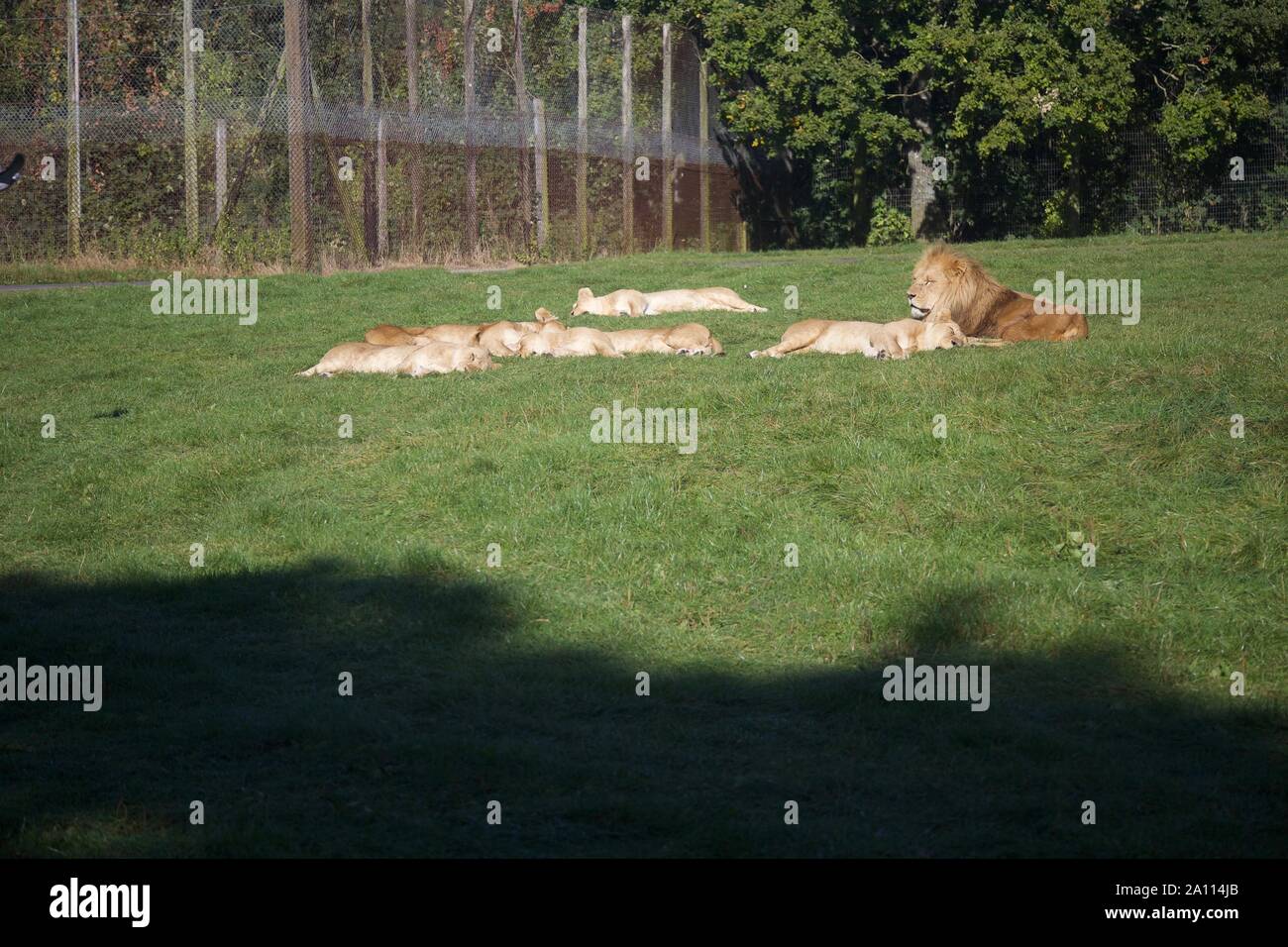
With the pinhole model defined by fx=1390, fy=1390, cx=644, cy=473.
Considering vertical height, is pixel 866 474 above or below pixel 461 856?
above

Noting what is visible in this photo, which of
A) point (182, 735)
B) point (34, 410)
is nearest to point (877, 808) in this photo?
point (182, 735)

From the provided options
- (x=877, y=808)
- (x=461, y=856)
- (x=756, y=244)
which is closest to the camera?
(x=461, y=856)

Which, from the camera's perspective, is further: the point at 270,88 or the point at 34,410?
the point at 270,88

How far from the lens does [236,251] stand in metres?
19.7

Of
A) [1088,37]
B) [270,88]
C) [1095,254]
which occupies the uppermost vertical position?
[1088,37]

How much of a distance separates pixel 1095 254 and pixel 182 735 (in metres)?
17.1

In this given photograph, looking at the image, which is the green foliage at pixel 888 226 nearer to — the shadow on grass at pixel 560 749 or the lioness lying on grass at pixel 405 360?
the lioness lying on grass at pixel 405 360

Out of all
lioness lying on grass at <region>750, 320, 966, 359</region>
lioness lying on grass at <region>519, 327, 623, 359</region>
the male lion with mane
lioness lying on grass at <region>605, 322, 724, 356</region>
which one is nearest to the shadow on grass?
lioness lying on grass at <region>750, 320, 966, 359</region>

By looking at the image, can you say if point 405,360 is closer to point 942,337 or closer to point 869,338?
point 869,338

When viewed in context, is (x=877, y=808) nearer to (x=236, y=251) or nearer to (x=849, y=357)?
(x=849, y=357)

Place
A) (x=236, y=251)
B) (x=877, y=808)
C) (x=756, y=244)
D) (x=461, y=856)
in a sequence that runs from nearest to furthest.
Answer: (x=461, y=856)
(x=877, y=808)
(x=236, y=251)
(x=756, y=244)

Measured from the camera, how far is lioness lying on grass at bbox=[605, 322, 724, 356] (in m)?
13.7

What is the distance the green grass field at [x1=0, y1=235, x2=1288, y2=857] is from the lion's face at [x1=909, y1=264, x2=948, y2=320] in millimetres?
1952

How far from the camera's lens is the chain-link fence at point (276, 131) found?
19.6m
